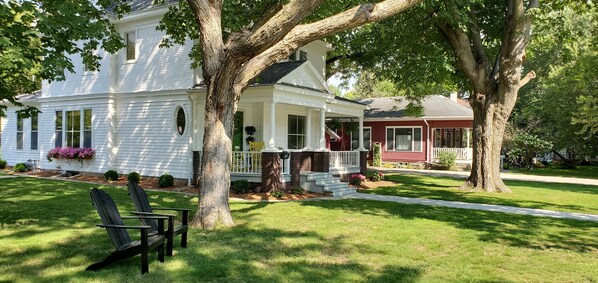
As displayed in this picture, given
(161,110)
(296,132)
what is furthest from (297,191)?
(161,110)

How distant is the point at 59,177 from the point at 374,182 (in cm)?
1360

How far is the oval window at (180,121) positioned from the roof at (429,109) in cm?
1600

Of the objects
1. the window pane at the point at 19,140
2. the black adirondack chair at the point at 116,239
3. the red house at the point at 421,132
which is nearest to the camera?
the black adirondack chair at the point at 116,239

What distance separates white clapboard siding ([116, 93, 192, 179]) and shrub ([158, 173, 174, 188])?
2.12 feet

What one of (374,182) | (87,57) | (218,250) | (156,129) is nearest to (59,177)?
(156,129)

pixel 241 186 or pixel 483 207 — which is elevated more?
pixel 241 186

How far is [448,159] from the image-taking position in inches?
1160

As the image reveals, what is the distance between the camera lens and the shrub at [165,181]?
15.6 metres

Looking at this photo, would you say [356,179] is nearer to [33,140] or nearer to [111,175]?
[111,175]

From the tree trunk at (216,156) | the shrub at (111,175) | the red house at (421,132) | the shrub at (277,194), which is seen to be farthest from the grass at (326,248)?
the red house at (421,132)

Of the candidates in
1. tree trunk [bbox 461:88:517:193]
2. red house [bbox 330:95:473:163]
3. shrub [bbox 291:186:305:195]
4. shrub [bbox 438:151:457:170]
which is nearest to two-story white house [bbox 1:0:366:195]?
shrub [bbox 291:186:305:195]

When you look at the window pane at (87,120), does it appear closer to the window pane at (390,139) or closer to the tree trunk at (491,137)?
the tree trunk at (491,137)

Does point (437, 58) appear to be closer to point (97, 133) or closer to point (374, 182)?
point (374, 182)

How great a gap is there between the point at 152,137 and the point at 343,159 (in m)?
7.82
